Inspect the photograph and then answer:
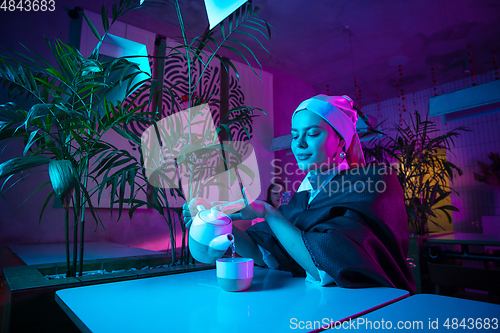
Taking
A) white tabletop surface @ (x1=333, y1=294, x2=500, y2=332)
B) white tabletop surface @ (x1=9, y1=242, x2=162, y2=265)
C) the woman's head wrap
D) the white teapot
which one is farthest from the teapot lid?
white tabletop surface @ (x1=9, y1=242, x2=162, y2=265)

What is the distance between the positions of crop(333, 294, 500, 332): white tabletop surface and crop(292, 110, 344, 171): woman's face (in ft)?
1.67

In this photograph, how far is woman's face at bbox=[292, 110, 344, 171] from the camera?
3.17ft

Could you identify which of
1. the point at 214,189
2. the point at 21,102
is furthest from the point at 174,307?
the point at 214,189

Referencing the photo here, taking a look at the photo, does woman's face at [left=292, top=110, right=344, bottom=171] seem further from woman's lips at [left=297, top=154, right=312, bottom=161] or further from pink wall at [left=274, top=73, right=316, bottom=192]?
pink wall at [left=274, top=73, right=316, bottom=192]

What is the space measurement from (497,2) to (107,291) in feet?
15.5

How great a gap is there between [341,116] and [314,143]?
14cm

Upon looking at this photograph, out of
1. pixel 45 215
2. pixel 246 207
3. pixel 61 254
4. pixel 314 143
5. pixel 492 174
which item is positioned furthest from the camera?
pixel 492 174

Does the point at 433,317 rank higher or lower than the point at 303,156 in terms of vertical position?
lower

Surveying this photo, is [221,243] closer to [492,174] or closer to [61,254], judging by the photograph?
[61,254]

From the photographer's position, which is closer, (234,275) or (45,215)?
(234,275)

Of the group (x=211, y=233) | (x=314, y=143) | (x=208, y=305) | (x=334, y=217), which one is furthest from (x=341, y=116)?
(x=208, y=305)

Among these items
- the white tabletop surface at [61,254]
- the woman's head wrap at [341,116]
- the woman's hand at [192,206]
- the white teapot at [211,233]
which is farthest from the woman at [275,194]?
the white teapot at [211,233]

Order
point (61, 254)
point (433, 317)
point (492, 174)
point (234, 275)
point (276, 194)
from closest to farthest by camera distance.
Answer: point (433, 317), point (234, 275), point (61, 254), point (276, 194), point (492, 174)

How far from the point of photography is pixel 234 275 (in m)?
0.65
